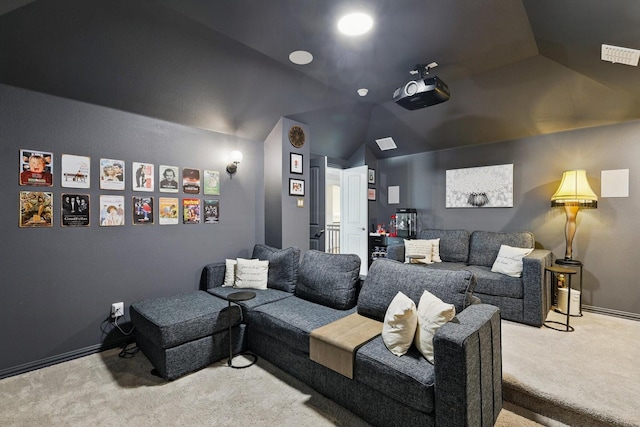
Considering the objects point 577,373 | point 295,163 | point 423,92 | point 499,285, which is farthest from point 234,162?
point 577,373

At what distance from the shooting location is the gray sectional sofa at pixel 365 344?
151 cm

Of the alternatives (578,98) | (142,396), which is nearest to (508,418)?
(142,396)

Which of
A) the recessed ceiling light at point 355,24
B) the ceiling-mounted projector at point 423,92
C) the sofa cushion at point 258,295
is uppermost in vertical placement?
the recessed ceiling light at point 355,24

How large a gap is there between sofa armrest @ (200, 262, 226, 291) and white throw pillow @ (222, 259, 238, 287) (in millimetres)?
55

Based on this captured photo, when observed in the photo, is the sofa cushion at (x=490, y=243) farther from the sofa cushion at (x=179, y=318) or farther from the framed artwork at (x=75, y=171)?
the framed artwork at (x=75, y=171)

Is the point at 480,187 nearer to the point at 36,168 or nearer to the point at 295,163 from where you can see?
the point at 295,163

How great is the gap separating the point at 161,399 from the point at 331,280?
1510 millimetres

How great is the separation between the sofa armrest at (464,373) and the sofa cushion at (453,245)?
2813mm

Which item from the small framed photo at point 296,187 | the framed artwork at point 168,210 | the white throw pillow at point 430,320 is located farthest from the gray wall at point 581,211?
the framed artwork at point 168,210

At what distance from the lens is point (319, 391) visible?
213cm

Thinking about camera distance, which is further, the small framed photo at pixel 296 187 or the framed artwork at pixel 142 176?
the small framed photo at pixel 296 187

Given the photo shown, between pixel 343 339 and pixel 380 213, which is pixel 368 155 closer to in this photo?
pixel 380 213

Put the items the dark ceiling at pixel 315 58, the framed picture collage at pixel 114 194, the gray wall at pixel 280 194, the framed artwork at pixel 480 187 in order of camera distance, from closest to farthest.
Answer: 1. the dark ceiling at pixel 315 58
2. the framed picture collage at pixel 114 194
3. the gray wall at pixel 280 194
4. the framed artwork at pixel 480 187

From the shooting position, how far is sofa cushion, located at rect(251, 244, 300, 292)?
10.4 feet
